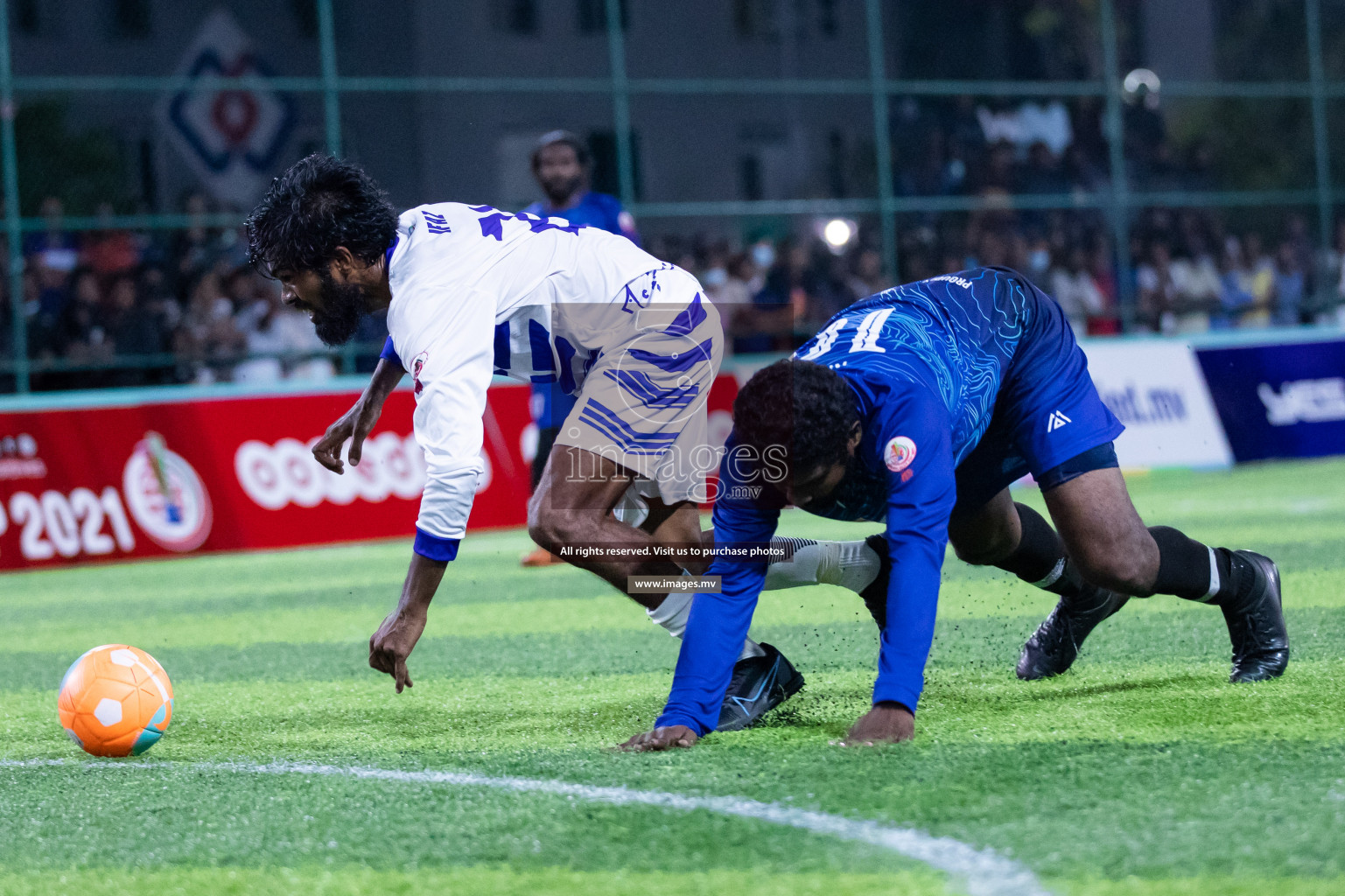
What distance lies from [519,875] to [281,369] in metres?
12.4

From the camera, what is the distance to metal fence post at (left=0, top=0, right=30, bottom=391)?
14.1 meters

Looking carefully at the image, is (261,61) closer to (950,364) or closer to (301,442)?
(301,442)

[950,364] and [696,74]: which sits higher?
[696,74]

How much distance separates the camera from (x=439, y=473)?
3.86 metres

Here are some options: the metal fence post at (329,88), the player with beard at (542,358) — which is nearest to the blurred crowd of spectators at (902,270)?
the metal fence post at (329,88)

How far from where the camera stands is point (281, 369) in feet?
48.6

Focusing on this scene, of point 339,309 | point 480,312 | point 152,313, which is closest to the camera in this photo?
point 480,312

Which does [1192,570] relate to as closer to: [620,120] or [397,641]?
[397,641]

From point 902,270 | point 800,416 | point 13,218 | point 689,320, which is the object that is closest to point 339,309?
point 689,320

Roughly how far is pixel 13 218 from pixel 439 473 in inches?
469

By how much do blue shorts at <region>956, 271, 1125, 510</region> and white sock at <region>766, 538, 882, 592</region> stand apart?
336mm

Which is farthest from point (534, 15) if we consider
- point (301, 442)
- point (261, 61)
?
point (301, 442)

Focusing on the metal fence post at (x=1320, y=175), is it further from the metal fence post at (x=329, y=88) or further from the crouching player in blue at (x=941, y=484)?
the crouching player in blue at (x=941, y=484)

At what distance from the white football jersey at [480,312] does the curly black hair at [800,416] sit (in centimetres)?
73
